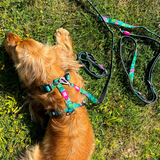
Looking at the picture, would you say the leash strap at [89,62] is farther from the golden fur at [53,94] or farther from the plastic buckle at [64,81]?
the plastic buckle at [64,81]

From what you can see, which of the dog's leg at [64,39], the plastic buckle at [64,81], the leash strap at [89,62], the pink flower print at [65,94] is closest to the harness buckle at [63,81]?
the plastic buckle at [64,81]

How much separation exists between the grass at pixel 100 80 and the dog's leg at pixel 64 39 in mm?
179

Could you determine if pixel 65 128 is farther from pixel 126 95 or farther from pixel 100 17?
pixel 100 17

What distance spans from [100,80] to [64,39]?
52.1 inches

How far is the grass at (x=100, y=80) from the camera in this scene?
10.6 ft

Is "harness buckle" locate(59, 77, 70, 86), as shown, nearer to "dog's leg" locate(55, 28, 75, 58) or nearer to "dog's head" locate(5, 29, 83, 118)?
"dog's head" locate(5, 29, 83, 118)

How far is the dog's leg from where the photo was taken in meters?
3.46

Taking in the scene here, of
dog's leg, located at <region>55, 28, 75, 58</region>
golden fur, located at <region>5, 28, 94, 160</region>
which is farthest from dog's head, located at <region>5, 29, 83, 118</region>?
dog's leg, located at <region>55, 28, 75, 58</region>

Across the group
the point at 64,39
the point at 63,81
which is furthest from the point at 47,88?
the point at 64,39

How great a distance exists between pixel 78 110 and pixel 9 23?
2344 millimetres

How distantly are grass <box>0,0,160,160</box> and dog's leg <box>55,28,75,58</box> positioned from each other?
0.18m

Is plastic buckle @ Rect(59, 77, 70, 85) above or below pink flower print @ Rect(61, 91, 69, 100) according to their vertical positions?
above

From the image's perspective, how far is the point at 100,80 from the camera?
3859mm

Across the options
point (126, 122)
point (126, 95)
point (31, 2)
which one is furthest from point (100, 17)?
point (126, 122)
